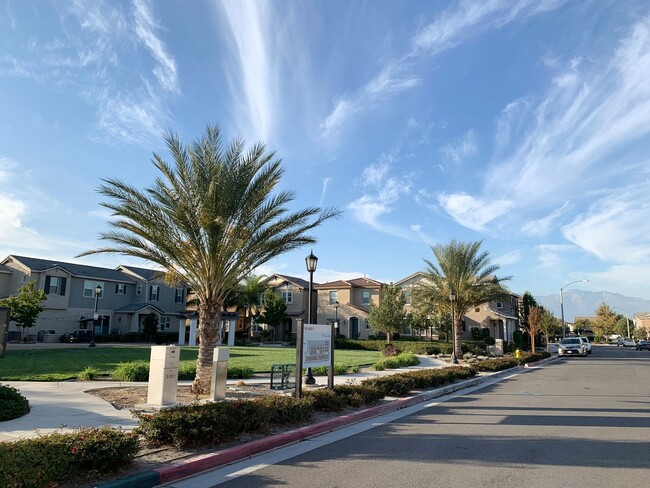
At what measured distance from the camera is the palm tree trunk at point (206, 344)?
12414 mm

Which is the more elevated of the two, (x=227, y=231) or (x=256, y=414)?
(x=227, y=231)

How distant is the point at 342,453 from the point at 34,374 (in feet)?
40.9

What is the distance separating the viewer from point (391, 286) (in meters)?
40.2

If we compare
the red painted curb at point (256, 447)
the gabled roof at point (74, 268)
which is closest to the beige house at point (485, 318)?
the gabled roof at point (74, 268)

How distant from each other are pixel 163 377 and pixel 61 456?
16.3ft

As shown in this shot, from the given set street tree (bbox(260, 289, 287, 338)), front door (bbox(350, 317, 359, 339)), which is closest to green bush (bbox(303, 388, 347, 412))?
street tree (bbox(260, 289, 287, 338))

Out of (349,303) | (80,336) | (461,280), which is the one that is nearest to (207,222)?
(461,280)

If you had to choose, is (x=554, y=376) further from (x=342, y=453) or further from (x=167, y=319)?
(x=167, y=319)

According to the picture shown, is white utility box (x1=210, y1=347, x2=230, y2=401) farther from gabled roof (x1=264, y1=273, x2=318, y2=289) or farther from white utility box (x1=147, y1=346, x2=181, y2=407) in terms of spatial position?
gabled roof (x1=264, y1=273, x2=318, y2=289)

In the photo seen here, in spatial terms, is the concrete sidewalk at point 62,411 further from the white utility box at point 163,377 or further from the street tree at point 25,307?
the street tree at point 25,307

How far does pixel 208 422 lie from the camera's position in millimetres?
7457

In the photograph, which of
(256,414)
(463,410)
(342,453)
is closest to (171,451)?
(256,414)

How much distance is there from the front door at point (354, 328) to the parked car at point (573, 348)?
1861 centimetres

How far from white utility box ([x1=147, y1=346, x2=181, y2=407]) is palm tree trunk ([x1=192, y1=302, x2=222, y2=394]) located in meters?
1.78
